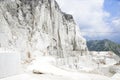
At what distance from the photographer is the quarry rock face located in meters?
34.5

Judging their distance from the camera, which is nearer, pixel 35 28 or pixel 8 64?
pixel 8 64

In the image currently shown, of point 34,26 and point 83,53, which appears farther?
point 83,53

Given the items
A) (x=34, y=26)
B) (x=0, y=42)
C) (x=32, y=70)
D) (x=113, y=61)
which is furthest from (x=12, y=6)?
(x=113, y=61)

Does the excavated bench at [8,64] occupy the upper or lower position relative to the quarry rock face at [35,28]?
lower

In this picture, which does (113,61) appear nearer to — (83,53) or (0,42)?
(83,53)

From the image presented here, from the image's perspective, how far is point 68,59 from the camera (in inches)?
1858

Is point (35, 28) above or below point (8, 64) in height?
above

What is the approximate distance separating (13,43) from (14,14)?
244 inches

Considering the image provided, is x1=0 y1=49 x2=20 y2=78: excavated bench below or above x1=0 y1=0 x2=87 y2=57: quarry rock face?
below

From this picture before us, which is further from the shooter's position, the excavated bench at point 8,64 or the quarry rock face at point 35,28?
the quarry rock face at point 35,28

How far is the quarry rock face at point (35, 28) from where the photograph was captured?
3453 centimetres

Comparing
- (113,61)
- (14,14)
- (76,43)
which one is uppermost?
(14,14)

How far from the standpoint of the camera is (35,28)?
40.6 metres

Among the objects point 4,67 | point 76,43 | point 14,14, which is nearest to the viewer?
point 4,67
